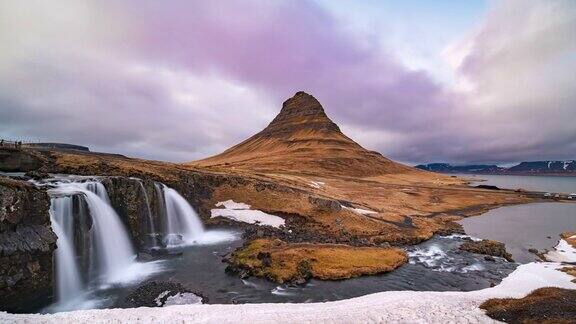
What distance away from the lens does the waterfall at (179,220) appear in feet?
171

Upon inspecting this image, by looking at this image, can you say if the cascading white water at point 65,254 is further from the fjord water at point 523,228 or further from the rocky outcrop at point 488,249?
the fjord water at point 523,228

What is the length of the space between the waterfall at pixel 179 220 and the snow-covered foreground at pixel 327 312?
83.7ft

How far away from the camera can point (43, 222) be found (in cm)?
3195

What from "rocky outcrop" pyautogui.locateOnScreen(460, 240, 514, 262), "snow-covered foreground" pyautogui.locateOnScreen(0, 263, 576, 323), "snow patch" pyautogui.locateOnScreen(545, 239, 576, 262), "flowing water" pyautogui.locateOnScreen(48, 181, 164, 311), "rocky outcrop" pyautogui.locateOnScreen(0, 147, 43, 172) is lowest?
"snow patch" pyautogui.locateOnScreen(545, 239, 576, 262)

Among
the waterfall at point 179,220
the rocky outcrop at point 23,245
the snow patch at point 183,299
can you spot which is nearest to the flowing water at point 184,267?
the waterfall at point 179,220

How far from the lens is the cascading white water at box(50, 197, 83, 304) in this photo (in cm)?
3092

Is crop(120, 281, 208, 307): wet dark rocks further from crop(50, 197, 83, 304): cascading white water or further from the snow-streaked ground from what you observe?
the snow-streaked ground

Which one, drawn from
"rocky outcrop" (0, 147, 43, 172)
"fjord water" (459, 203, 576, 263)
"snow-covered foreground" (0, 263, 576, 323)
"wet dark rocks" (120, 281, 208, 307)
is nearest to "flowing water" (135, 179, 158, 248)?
"rocky outcrop" (0, 147, 43, 172)

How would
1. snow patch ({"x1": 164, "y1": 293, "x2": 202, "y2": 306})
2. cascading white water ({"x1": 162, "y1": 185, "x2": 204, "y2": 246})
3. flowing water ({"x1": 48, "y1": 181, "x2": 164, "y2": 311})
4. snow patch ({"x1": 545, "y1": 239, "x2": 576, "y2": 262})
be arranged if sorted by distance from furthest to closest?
cascading white water ({"x1": 162, "y1": 185, "x2": 204, "y2": 246}), snow patch ({"x1": 545, "y1": 239, "x2": 576, "y2": 262}), flowing water ({"x1": 48, "y1": 181, "x2": 164, "y2": 311}), snow patch ({"x1": 164, "y1": 293, "x2": 202, "y2": 306})

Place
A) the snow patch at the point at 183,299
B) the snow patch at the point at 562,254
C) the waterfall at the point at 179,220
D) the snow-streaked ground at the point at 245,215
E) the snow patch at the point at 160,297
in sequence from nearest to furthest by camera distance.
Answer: the snow patch at the point at 160,297 < the snow patch at the point at 183,299 < the snow patch at the point at 562,254 < the waterfall at the point at 179,220 < the snow-streaked ground at the point at 245,215

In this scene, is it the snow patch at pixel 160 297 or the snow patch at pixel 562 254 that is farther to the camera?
the snow patch at pixel 562 254

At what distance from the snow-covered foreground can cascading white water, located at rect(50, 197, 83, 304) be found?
22.6 ft

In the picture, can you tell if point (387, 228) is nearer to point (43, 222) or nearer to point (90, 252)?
point (90, 252)

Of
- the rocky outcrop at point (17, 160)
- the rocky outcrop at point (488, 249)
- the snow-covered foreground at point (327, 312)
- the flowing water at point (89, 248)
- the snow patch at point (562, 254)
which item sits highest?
the rocky outcrop at point (17, 160)
